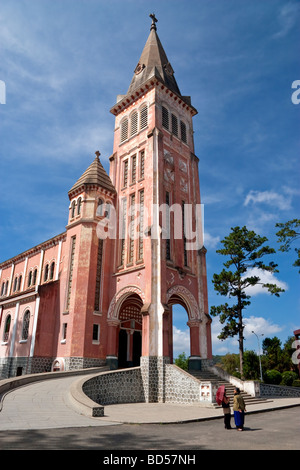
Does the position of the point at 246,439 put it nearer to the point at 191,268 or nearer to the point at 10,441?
the point at 10,441

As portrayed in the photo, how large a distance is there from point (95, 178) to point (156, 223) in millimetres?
6752

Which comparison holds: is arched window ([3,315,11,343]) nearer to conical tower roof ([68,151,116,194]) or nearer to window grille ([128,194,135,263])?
conical tower roof ([68,151,116,194])

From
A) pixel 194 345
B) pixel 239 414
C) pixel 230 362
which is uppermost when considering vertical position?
pixel 194 345

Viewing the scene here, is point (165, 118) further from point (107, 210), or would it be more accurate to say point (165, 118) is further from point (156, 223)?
point (156, 223)

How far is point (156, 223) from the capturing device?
2136 centimetres

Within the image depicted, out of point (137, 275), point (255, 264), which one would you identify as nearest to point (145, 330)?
point (137, 275)

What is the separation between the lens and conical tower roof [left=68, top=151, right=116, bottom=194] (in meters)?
24.8

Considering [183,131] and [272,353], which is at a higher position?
[183,131]

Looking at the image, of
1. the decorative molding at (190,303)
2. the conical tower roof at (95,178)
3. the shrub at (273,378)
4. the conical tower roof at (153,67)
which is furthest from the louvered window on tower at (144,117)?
the shrub at (273,378)

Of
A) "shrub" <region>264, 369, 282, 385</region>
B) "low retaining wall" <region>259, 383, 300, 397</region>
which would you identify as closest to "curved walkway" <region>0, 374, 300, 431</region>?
"low retaining wall" <region>259, 383, 300, 397</region>

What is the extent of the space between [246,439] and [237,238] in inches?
770

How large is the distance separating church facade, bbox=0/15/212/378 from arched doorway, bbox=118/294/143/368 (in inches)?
2.9

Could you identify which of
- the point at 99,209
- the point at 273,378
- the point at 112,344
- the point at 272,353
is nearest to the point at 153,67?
the point at 99,209
